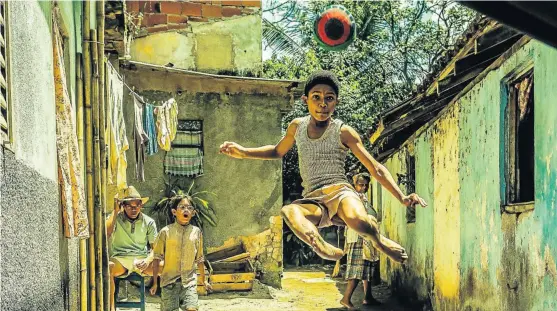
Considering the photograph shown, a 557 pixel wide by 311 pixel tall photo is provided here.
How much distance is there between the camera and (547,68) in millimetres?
7051

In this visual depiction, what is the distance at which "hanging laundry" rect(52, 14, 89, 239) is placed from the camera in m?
6.30

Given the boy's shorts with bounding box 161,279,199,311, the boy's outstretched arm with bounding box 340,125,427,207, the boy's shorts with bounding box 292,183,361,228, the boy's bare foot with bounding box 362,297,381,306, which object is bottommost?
the boy's bare foot with bounding box 362,297,381,306

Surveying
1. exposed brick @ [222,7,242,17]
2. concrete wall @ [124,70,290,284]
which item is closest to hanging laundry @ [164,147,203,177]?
concrete wall @ [124,70,290,284]

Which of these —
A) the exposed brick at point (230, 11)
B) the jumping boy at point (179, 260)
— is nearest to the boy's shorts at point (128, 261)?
the jumping boy at point (179, 260)

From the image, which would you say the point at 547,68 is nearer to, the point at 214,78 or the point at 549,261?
the point at 549,261

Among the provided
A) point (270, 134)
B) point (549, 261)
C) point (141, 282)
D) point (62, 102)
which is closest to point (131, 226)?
point (141, 282)

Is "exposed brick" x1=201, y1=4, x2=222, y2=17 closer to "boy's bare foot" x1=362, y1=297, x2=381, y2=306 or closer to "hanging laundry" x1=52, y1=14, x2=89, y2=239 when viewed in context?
"boy's bare foot" x1=362, y1=297, x2=381, y2=306

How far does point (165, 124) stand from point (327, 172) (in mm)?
6886

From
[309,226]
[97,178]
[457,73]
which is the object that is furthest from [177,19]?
[309,226]

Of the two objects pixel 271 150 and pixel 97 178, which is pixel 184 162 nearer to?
pixel 97 178

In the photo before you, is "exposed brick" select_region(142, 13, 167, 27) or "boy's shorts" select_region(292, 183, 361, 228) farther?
"exposed brick" select_region(142, 13, 167, 27)

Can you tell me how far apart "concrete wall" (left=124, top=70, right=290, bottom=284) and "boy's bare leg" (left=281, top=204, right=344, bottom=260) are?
10.6m

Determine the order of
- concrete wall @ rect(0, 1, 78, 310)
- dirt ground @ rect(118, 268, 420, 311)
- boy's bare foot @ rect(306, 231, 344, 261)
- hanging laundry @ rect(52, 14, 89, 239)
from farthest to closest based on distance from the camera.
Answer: dirt ground @ rect(118, 268, 420, 311)
hanging laundry @ rect(52, 14, 89, 239)
boy's bare foot @ rect(306, 231, 344, 261)
concrete wall @ rect(0, 1, 78, 310)

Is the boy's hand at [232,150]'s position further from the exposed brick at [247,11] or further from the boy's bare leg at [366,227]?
the exposed brick at [247,11]
